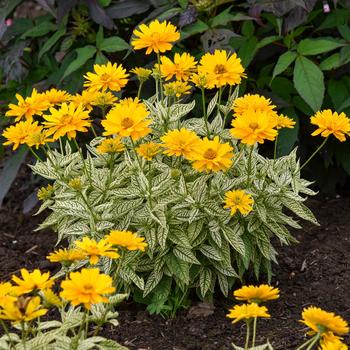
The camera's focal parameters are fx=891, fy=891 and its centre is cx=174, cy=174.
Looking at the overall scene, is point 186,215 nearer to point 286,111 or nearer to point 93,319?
point 93,319

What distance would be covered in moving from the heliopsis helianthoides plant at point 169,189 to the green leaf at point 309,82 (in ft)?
1.53

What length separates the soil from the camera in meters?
3.29

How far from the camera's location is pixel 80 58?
404 cm

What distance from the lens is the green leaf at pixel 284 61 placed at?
384cm

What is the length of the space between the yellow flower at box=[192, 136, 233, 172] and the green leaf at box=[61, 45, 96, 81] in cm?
128

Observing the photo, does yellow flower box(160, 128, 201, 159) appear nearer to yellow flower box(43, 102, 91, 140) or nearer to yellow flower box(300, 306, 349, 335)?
yellow flower box(43, 102, 91, 140)

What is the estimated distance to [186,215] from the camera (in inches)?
128

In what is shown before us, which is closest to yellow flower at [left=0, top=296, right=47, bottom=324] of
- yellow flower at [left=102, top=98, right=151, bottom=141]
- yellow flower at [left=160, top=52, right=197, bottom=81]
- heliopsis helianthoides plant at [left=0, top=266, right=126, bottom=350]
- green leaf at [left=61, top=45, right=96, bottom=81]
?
heliopsis helianthoides plant at [left=0, top=266, right=126, bottom=350]

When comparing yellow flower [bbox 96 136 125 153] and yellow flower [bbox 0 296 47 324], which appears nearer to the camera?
yellow flower [bbox 0 296 47 324]

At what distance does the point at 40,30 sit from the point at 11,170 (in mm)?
697

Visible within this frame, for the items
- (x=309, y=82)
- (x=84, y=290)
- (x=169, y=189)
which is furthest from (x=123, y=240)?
(x=309, y=82)

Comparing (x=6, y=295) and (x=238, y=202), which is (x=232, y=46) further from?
(x=6, y=295)

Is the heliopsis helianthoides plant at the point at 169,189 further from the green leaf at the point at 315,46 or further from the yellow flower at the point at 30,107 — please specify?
the green leaf at the point at 315,46

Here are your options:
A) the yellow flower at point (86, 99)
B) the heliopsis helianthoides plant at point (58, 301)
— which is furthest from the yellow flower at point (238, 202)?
the yellow flower at point (86, 99)
